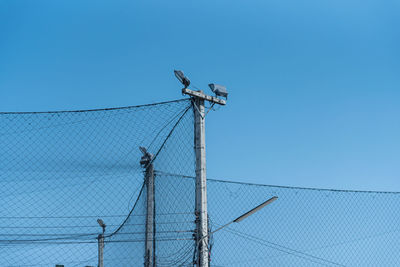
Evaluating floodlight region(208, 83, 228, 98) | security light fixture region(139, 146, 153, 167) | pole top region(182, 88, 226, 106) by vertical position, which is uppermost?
floodlight region(208, 83, 228, 98)

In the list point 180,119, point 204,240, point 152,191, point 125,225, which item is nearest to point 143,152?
point 152,191

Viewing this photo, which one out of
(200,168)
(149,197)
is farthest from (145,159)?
(200,168)

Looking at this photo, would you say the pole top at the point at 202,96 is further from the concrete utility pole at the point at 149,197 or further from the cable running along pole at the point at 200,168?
the concrete utility pole at the point at 149,197

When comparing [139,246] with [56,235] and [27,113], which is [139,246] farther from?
[27,113]

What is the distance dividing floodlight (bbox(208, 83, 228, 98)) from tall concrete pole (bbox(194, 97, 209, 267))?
1.31 feet

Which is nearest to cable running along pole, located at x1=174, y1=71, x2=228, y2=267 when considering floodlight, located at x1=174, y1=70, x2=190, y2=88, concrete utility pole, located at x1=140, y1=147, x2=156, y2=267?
floodlight, located at x1=174, y1=70, x2=190, y2=88

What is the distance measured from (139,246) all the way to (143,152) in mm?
2571

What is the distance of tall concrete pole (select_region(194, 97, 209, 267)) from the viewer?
8703mm

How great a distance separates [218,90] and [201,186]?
1.87 metres

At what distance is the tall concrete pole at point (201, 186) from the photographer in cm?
870

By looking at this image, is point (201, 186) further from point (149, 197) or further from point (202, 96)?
point (149, 197)

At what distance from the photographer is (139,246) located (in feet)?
42.0

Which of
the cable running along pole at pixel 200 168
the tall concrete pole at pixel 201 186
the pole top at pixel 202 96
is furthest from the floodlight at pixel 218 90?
the tall concrete pole at pixel 201 186

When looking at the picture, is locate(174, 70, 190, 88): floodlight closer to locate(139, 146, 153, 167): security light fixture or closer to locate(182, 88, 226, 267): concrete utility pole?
locate(182, 88, 226, 267): concrete utility pole
